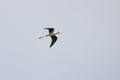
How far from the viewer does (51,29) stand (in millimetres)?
47281

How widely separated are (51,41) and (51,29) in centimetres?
237

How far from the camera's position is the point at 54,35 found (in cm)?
4816

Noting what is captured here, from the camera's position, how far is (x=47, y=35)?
4728cm

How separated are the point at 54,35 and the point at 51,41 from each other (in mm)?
1213

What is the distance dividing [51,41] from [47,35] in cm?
182

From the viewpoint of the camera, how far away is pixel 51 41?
160ft

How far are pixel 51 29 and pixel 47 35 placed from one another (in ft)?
3.69

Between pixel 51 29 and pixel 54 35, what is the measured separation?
4.43 ft

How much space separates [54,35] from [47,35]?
4.55 ft
